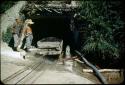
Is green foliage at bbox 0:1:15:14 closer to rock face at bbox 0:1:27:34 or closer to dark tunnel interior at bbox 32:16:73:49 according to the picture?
rock face at bbox 0:1:27:34

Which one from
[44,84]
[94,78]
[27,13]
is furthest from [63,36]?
[44,84]

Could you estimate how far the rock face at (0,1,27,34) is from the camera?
16191 mm

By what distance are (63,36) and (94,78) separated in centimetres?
1298

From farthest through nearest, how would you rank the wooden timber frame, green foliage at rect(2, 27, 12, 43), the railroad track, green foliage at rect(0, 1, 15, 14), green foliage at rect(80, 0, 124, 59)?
1. the wooden timber frame
2. green foliage at rect(0, 1, 15, 14)
3. green foliage at rect(2, 27, 12, 43)
4. green foliage at rect(80, 0, 124, 59)
5. the railroad track

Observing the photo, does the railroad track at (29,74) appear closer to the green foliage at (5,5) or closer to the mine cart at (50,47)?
the mine cart at (50,47)

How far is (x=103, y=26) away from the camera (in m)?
13.5

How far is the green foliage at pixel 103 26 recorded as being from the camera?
13.3 meters

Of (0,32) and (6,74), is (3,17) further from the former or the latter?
(6,74)

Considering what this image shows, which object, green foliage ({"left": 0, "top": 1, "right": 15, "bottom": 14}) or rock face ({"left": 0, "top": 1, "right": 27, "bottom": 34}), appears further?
green foliage ({"left": 0, "top": 1, "right": 15, "bottom": 14})

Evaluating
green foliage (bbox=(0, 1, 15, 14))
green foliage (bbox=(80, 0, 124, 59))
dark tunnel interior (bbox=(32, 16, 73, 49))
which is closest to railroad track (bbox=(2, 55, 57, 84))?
green foliage (bbox=(80, 0, 124, 59))

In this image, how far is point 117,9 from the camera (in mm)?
13594

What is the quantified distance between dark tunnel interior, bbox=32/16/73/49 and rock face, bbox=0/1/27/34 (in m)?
4.84

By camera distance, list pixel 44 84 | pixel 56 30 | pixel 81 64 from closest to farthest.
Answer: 1. pixel 44 84
2. pixel 81 64
3. pixel 56 30

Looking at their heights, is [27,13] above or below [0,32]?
above
